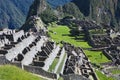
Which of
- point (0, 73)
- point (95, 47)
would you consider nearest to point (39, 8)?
point (95, 47)

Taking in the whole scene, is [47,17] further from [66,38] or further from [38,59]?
[38,59]

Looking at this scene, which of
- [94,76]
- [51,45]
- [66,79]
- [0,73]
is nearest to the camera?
[0,73]

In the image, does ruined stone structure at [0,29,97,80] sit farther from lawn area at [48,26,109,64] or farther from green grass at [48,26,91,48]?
green grass at [48,26,91,48]

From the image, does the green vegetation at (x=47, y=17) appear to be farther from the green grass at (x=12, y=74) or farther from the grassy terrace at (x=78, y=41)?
the green grass at (x=12, y=74)

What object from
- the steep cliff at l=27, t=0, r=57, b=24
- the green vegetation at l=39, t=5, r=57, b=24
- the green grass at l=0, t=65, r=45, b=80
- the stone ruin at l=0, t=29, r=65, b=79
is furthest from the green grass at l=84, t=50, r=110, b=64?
the steep cliff at l=27, t=0, r=57, b=24

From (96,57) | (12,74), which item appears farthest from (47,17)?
(12,74)

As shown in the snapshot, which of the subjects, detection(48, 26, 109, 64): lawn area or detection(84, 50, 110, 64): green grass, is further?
detection(48, 26, 109, 64): lawn area

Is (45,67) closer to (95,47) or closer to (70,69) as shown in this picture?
(70,69)

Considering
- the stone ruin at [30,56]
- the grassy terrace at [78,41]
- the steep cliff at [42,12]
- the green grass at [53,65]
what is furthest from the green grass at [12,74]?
the steep cliff at [42,12]

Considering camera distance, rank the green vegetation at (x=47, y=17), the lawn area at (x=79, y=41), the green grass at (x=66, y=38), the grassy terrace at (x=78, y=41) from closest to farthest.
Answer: the grassy terrace at (x=78, y=41)
the lawn area at (x=79, y=41)
the green grass at (x=66, y=38)
the green vegetation at (x=47, y=17)

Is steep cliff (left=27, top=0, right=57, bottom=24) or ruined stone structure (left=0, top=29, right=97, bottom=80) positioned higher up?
ruined stone structure (left=0, top=29, right=97, bottom=80)

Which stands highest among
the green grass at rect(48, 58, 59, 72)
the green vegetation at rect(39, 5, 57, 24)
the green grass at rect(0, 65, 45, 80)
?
the green grass at rect(0, 65, 45, 80)
